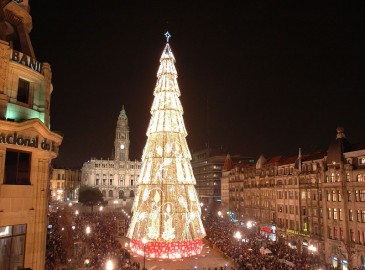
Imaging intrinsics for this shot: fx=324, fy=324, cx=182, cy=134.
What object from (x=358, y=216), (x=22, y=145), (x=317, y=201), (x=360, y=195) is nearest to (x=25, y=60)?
(x=22, y=145)

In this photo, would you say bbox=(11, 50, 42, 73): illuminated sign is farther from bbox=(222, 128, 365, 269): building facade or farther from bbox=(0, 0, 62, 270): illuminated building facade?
bbox=(222, 128, 365, 269): building facade

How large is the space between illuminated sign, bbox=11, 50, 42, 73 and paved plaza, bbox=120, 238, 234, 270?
70.7 ft

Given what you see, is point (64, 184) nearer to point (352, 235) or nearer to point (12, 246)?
point (352, 235)

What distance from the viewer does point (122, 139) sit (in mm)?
162375

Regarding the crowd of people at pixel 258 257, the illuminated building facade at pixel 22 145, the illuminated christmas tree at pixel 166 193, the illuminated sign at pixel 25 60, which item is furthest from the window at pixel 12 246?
the crowd of people at pixel 258 257

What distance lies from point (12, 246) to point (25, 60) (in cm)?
975

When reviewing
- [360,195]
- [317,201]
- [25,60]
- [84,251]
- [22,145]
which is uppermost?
[25,60]

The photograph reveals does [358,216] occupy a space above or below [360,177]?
below

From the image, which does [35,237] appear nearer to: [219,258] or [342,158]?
[219,258]

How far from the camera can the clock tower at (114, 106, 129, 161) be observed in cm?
16175

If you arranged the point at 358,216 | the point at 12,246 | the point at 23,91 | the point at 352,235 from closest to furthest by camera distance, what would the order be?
the point at 12,246 < the point at 23,91 < the point at 358,216 < the point at 352,235

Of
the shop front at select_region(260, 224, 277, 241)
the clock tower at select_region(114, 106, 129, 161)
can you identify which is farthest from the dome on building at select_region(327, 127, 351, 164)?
the clock tower at select_region(114, 106, 129, 161)

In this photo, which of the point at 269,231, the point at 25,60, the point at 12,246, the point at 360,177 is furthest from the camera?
the point at 269,231

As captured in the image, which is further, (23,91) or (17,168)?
(23,91)
